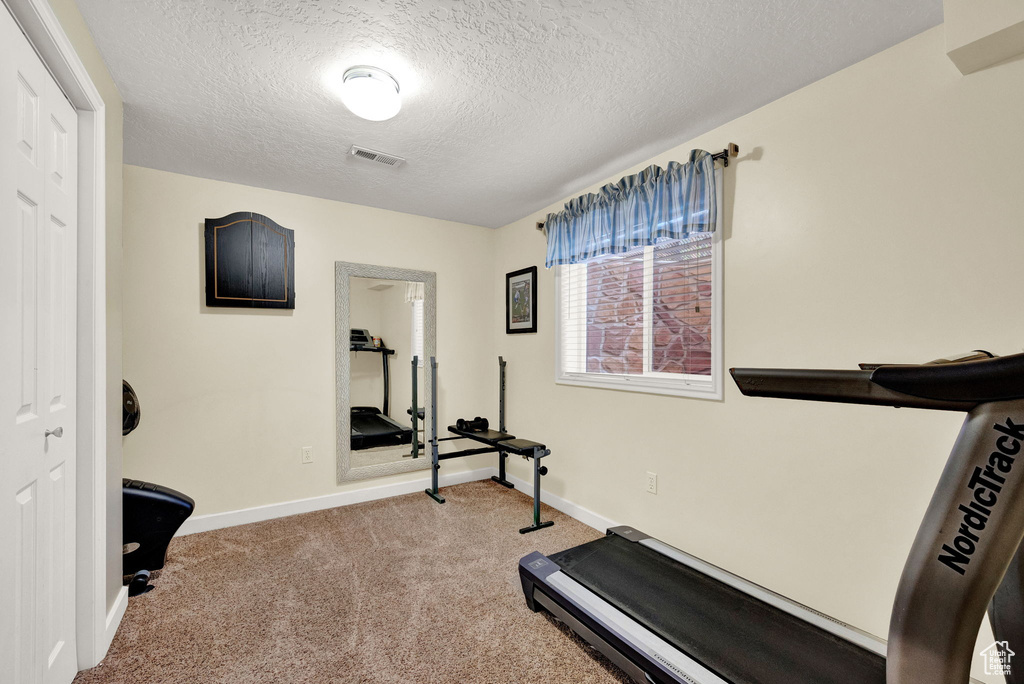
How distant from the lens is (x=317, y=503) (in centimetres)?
338

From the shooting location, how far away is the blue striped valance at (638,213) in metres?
2.28

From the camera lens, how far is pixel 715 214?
7.38 ft

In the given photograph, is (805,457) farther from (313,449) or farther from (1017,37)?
(313,449)

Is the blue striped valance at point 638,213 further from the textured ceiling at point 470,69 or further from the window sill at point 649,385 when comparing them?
the window sill at point 649,385

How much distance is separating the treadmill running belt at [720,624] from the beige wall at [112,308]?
1.96 metres

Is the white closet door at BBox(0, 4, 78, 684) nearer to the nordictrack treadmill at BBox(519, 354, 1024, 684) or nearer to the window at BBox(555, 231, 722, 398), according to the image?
the nordictrack treadmill at BBox(519, 354, 1024, 684)

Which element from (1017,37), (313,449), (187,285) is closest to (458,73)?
(1017,37)

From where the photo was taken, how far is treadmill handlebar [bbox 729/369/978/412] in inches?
31.2

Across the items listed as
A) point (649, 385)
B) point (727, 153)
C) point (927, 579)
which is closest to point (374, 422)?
point (649, 385)

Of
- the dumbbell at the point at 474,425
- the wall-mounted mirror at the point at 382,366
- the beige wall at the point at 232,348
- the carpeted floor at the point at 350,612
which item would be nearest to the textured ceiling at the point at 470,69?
the beige wall at the point at 232,348

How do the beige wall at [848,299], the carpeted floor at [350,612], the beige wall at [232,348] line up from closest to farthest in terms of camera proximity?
1. the beige wall at [848,299]
2. the carpeted floor at [350,612]
3. the beige wall at [232,348]

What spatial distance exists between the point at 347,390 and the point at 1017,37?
3.79 m

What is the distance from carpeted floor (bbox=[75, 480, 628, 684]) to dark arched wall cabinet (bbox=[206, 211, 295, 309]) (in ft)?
5.18

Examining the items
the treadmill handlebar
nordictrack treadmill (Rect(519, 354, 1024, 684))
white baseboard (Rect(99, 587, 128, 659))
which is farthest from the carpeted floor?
the treadmill handlebar
